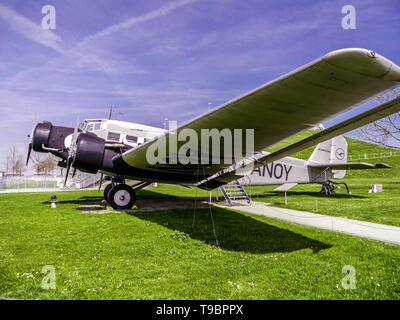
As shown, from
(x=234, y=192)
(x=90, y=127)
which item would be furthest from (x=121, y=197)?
(x=234, y=192)

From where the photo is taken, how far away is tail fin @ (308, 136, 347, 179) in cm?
1670

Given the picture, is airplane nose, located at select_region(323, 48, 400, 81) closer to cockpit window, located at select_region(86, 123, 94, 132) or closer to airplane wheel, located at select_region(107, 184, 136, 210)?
airplane wheel, located at select_region(107, 184, 136, 210)

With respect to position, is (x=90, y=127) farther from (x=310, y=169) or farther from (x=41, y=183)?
(x=41, y=183)

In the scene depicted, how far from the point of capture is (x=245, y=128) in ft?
15.3

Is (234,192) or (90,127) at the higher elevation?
(90,127)

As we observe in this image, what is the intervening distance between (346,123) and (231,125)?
1994 mm

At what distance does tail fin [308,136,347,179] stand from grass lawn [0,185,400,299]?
11677 mm

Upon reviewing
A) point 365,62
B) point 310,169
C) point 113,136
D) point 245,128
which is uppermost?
point 113,136

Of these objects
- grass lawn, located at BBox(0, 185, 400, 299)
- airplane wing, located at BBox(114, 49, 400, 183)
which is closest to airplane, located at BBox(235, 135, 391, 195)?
grass lawn, located at BBox(0, 185, 400, 299)

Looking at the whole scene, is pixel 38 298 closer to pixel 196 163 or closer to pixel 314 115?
pixel 314 115

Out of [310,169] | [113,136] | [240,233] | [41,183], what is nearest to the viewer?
[240,233]

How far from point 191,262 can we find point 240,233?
7.34ft

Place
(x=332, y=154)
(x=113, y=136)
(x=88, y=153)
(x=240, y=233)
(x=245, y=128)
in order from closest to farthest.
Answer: (x=245, y=128)
(x=240, y=233)
(x=88, y=153)
(x=113, y=136)
(x=332, y=154)

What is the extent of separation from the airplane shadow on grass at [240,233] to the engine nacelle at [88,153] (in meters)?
2.41
